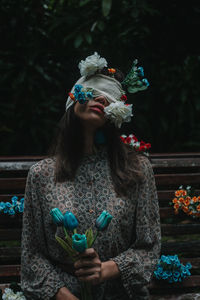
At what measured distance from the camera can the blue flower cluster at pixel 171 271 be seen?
2695 mm

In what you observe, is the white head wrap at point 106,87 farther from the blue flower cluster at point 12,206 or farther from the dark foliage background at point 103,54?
the dark foliage background at point 103,54

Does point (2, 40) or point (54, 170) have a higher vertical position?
point (2, 40)

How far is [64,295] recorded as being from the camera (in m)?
1.85

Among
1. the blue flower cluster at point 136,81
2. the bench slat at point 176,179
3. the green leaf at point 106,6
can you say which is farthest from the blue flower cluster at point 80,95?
the green leaf at point 106,6

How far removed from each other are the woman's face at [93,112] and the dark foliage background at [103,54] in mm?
3321

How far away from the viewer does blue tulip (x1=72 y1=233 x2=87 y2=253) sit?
5.18 ft

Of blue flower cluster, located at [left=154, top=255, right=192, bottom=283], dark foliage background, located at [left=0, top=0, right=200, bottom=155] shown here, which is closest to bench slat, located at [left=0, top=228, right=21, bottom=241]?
blue flower cluster, located at [left=154, top=255, right=192, bottom=283]

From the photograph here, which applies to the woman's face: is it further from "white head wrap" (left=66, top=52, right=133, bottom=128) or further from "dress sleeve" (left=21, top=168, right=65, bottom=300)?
"dress sleeve" (left=21, top=168, right=65, bottom=300)

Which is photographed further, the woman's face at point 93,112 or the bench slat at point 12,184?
the bench slat at point 12,184

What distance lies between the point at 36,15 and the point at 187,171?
3175 millimetres

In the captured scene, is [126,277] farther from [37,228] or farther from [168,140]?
[168,140]

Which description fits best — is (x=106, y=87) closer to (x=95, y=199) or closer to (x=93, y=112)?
(x=93, y=112)

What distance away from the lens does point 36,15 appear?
5.46 metres

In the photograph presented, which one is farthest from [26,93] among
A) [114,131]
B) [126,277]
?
[126,277]
